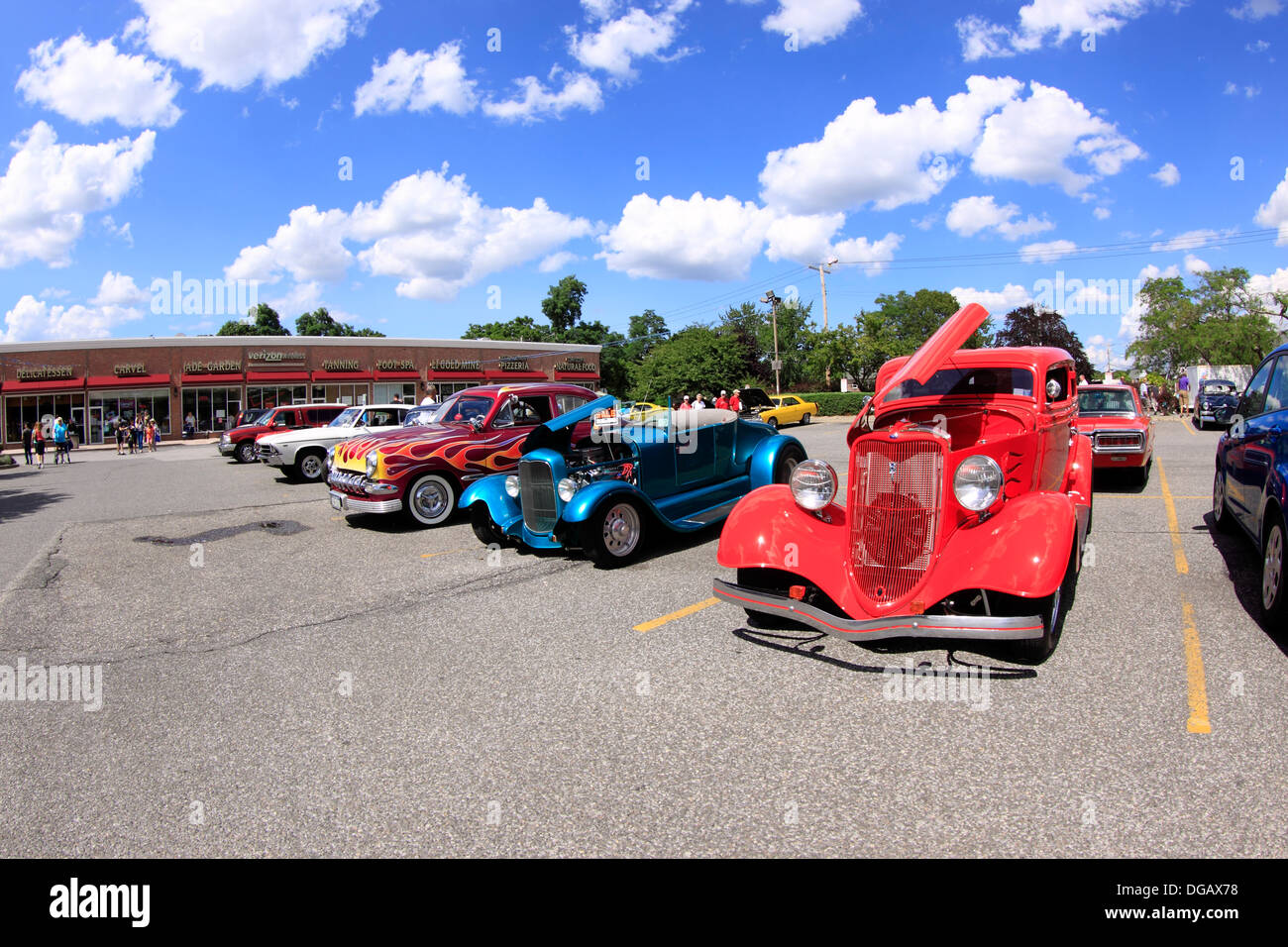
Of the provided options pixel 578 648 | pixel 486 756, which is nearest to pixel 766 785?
pixel 486 756

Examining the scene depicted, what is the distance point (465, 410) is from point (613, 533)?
461 cm

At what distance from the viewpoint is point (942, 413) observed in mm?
5773

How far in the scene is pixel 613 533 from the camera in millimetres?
7316

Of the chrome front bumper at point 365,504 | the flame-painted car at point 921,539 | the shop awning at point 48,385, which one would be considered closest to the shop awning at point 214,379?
the shop awning at point 48,385

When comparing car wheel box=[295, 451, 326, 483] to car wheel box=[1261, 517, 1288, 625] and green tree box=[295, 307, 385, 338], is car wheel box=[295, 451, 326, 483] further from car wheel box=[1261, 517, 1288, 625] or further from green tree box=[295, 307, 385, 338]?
green tree box=[295, 307, 385, 338]

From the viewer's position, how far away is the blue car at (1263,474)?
4629 mm

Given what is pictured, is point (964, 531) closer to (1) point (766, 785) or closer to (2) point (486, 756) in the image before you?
(1) point (766, 785)

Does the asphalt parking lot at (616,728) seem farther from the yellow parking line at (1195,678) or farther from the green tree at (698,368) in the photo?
the green tree at (698,368)

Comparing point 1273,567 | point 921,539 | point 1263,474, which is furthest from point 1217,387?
point 921,539

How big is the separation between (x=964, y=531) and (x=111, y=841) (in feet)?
14.8

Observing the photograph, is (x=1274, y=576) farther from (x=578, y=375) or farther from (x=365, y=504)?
(x=578, y=375)

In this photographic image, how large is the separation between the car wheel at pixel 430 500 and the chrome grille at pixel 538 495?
2.71 metres

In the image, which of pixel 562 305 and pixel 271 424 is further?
pixel 562 305

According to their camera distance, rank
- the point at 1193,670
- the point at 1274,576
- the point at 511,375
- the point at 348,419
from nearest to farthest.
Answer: the point at 1193,670, the point at 1274,576, the point at 348,419, the point at 511,375
